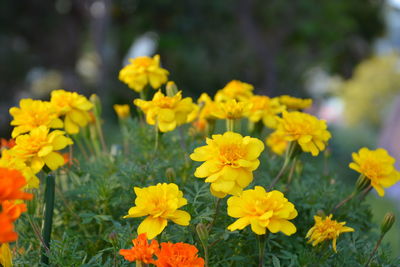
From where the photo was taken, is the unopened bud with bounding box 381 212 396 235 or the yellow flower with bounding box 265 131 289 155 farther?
the yellow flower with bounding box 265 131 289 155

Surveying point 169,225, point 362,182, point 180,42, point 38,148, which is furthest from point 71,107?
point 180,42

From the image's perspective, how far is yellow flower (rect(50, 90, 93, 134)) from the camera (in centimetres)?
85

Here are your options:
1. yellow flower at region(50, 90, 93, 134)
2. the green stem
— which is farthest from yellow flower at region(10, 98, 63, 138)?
the green stem

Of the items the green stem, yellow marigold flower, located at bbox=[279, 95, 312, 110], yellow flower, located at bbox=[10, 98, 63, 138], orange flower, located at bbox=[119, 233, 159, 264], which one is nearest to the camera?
orange flower, located at bbox=[119, 233, 159, 264]

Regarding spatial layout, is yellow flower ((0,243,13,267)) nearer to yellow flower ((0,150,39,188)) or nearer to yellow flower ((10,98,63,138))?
yellow flower ((0,150,39,188))

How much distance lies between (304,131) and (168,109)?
237 mm

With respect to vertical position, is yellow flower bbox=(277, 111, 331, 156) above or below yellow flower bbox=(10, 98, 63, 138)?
below

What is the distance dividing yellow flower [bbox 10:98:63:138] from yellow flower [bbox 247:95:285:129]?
0.38 meters

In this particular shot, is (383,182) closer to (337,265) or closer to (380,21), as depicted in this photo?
(337,265)

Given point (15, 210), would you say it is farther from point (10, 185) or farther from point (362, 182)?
point (362, 182)

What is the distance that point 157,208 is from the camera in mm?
594

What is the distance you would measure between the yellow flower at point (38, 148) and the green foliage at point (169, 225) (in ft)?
0.22

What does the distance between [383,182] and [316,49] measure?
867 centimetres

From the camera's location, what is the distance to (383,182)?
787 millimetres
